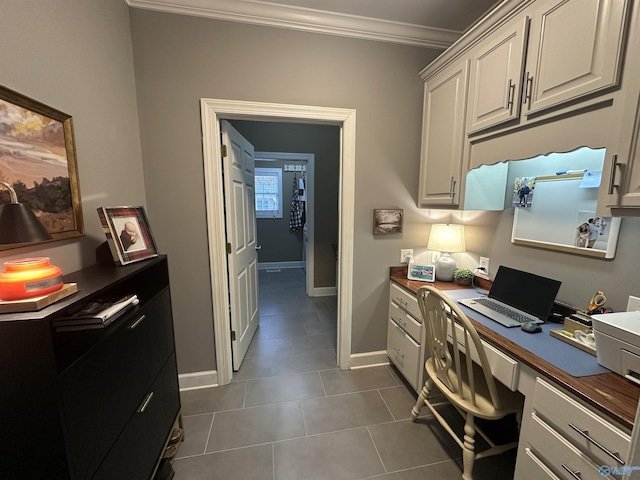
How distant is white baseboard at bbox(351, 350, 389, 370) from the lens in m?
2.34

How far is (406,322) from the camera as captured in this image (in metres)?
2.01

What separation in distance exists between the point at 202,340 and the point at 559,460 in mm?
2107

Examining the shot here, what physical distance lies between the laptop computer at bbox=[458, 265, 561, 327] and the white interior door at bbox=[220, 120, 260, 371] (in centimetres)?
171

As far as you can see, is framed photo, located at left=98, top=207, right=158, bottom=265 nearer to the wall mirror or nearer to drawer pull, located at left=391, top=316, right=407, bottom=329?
drawer pull, located at left=391, top=316, right=407, bottom=329

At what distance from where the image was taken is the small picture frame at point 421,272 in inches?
83.3

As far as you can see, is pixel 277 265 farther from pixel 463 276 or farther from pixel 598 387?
pixel 598 387

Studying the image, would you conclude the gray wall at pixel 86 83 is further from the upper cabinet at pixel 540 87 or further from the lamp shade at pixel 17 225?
the upper cabinet at pixel 540 87

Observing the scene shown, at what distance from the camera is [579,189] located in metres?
1.38

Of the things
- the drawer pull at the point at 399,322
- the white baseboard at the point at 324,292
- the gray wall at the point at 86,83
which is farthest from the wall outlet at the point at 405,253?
the gray wall at the point at 86,83

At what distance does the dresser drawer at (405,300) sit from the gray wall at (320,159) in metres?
1.89

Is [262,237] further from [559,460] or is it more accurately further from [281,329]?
[559,460]

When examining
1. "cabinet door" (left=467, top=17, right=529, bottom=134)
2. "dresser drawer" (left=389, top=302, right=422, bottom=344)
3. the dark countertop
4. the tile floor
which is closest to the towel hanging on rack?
the tile floor

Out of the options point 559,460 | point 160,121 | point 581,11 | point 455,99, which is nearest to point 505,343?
point 559,460

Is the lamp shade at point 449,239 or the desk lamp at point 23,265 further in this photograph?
the lamp shade at point 449,239
